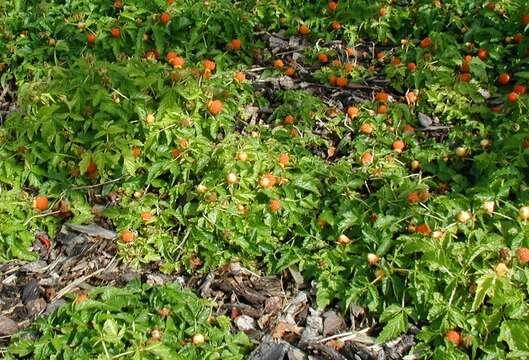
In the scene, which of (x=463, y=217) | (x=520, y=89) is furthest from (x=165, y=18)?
(x=463, y=217)

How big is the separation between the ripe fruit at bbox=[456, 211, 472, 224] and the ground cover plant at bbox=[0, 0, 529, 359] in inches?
0.6

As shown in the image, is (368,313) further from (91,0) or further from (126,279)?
(91,0)

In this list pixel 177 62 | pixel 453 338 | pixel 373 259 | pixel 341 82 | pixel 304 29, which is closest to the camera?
pixel 453 338

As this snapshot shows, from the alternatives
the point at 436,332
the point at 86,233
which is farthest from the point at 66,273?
the point at 436,332

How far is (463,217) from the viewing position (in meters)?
3.26

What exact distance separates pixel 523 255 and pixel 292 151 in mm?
1417

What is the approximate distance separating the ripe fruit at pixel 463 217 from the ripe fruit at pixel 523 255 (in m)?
0.29

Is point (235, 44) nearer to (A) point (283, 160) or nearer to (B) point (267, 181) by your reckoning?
(A) point (283, 160)

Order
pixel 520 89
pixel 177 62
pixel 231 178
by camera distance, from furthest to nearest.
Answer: pixel 177 62
pixel 520 89
pixel 231 178

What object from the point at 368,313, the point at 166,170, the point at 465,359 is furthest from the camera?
the point at 166,170

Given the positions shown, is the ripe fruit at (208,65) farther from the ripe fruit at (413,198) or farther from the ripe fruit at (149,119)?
the ripe fruit at (413,198)

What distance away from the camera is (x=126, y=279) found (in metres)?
3.41

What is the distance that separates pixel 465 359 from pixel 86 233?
2.02 meters

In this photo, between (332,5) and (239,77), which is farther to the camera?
(332,5)
